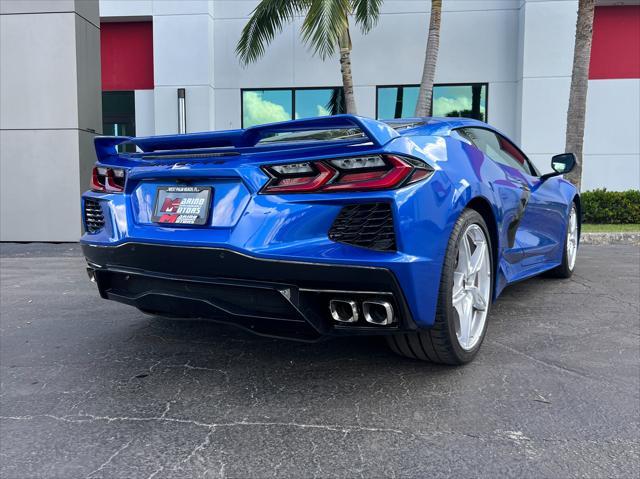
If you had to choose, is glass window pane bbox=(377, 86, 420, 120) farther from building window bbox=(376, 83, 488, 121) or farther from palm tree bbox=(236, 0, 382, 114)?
palm tree bbox=(236, 0, 382, 114)

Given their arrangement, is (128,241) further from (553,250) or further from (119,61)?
(119,61)

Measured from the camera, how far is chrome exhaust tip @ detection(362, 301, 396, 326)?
2.28 metres

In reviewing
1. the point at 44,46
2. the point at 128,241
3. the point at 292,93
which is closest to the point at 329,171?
the point at 128,241

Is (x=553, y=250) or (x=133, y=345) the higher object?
(x=553, y=250)

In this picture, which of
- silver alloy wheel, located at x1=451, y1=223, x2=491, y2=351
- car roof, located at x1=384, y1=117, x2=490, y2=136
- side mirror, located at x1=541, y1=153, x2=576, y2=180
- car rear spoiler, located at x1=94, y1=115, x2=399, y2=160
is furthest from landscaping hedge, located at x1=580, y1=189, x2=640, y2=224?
car rear spoiler, located at x1=94, y1=115, x2=399, y2=160

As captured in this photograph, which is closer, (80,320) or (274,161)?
(274,161)

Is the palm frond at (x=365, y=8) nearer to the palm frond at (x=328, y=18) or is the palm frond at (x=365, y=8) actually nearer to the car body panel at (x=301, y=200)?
the palm frond at (x=328, y=18)

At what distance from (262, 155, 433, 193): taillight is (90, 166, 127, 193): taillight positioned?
38.3 inches

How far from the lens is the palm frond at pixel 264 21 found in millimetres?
10906

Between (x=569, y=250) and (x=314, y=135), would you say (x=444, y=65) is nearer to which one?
(x=569, y=250)

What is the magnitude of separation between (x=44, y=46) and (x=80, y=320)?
287 inches

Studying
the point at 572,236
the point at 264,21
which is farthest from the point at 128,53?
the point at 572,236

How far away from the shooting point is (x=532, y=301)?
14.6 ft

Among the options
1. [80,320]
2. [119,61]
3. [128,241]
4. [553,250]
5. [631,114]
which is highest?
[119,61]
